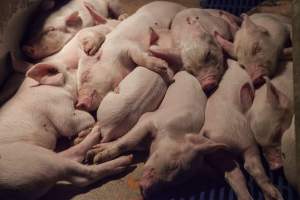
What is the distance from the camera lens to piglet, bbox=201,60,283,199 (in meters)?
2.70

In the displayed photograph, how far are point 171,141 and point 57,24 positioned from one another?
5.12 ft

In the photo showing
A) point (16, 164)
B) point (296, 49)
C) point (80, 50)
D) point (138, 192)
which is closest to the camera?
point (296, 49)

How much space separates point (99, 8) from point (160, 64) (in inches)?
49.8

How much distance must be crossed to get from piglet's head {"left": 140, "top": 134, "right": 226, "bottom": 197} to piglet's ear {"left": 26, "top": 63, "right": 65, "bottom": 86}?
3.10 feet

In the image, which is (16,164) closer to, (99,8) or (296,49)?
(296,49)

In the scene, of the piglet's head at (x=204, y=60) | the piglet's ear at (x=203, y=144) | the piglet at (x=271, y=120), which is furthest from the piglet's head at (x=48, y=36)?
the piglet at (x=271, y=120)

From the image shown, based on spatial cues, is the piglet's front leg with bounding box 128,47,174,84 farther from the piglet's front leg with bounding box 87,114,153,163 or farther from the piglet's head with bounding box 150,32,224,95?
the piglet's front leg with bounding box 87,114,153,163

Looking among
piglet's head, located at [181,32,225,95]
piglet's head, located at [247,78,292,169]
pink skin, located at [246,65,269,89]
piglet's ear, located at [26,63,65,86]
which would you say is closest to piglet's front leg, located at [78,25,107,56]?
piglet's ear, located at [26,63,65,86]

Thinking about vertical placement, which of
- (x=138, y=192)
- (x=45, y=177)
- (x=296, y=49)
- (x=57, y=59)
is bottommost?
(x=138, y=192)

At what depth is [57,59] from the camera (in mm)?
3410

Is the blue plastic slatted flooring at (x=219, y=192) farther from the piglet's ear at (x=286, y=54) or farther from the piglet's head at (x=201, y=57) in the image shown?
the piglet's ear at (x=286, y=54)

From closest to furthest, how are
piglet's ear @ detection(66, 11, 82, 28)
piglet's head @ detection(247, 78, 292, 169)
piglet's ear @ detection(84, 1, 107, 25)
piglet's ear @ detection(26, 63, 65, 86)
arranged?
piglet's head @ detection(247, 78, 292, 169), piglet's ear @ detection(26, 63, 65, 86), piglet's ear @ detection(66, 11, 82, 28), piglet's ear @ detection(84, 1, 107, 25)

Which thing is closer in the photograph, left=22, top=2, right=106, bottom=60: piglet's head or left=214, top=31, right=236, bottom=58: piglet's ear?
left=214, top=31, right=236, bottom=58: piglet's ear

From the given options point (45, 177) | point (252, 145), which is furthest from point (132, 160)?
point (252, 145)
